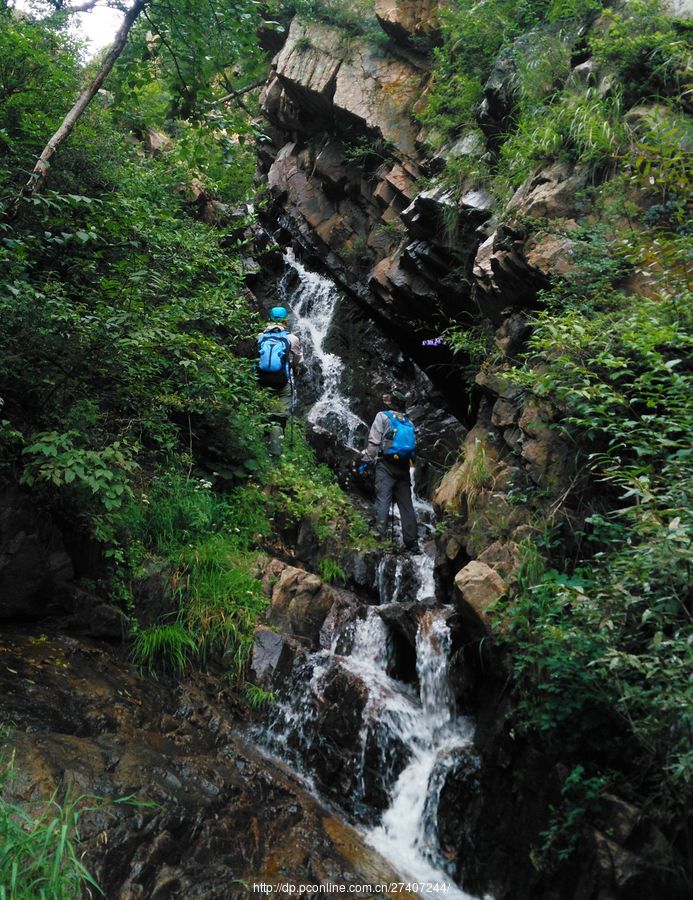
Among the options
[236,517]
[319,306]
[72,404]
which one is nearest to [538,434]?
[236,517]

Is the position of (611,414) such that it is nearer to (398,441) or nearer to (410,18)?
(398,441)

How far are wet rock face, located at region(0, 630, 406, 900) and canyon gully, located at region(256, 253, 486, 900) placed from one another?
36 cm

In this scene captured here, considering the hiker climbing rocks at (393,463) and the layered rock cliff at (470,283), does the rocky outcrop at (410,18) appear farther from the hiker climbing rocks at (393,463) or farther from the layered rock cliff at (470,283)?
the hiker climbing rocks at (393,463)

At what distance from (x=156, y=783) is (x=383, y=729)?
2.40 metres

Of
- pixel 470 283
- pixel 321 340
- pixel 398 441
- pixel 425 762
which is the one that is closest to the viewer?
pixel 425 762

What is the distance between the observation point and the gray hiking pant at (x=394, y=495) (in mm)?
8852

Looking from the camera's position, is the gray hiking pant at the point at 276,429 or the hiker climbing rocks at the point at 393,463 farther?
the gray hiking pant at the point at 276,429

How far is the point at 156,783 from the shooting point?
4.46 meters

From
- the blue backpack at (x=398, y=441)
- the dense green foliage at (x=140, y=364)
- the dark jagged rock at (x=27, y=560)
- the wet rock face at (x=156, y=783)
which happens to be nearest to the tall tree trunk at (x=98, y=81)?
the dense green foliage at (x=140, y=364)

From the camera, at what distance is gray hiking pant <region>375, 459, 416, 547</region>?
8852 mm

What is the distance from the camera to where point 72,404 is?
5.82 m

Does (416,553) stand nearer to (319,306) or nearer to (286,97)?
(319,306)

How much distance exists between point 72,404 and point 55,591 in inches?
72.2

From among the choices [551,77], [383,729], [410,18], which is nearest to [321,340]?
[410,18]
